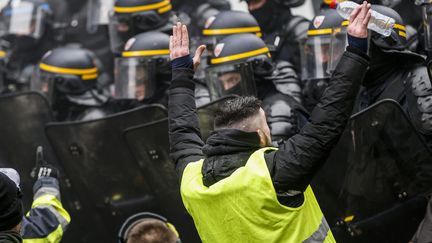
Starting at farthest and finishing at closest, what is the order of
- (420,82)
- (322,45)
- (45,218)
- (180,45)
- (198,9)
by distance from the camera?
1. (198,9)
2. (322,45)
3. (420,82)
4. (45,218)
5. (180,45)

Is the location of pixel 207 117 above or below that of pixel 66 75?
above

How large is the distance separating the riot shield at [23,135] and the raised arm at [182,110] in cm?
236

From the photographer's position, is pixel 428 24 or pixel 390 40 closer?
pixel 428 24

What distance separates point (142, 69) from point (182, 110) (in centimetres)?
261

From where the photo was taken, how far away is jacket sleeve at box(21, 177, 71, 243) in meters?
4.49

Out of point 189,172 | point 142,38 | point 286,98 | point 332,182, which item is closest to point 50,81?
point 142,38

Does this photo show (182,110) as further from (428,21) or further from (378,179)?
(428,21)

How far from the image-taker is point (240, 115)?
11.9 feet

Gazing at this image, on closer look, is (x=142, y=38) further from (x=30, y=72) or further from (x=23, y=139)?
(x=30, y=72)

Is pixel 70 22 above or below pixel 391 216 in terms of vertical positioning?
below

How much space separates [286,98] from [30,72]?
362 cm

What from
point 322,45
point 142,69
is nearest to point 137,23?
point 142,69

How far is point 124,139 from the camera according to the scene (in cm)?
569

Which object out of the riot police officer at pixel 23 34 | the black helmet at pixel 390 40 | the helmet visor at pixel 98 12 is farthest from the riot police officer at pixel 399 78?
the riot police officer at pixel 23 34
